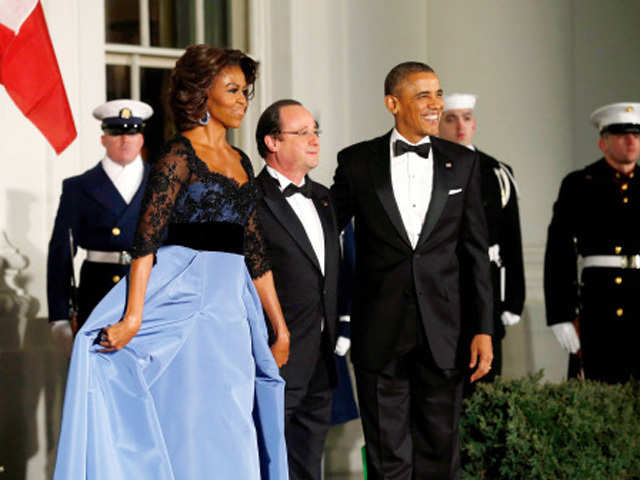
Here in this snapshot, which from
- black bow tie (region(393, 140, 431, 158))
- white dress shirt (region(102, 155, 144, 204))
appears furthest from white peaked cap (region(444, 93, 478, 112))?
white dress shirt (region(102, 155, 144, 204))

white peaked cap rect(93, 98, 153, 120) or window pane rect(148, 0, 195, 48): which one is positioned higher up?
window pane rect(148, 0, 195, 48)

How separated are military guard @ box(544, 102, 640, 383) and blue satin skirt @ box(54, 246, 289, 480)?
228cm

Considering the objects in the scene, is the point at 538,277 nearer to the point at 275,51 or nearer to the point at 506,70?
the point at 506,70

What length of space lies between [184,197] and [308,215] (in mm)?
748

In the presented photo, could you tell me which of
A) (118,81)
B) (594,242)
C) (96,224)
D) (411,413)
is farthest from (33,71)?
(594,242)

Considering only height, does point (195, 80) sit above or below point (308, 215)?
above

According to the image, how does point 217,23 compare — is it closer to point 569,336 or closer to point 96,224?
point 96,224

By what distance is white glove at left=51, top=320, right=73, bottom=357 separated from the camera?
552 cm

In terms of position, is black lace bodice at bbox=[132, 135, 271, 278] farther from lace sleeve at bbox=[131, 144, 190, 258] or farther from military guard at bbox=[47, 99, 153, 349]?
military guard at bbox=[47, 99, 153, 349]

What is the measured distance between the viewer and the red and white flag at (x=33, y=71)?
4.84m

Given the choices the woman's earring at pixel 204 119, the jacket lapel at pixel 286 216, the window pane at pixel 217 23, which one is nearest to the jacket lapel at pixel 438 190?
the jacket lapel at pixel 286 216

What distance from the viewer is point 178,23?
7.17 m

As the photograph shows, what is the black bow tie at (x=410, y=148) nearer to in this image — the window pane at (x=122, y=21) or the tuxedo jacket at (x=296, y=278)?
the tuxedo jacket at (x=296, y=278)

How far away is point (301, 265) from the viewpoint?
14.9 feet
